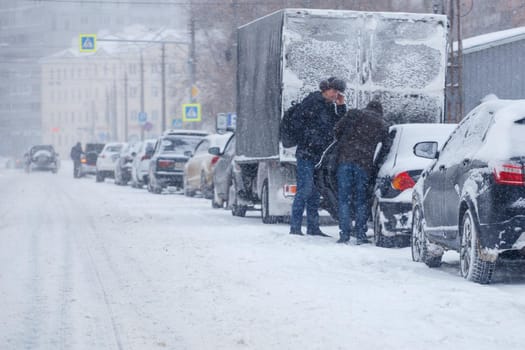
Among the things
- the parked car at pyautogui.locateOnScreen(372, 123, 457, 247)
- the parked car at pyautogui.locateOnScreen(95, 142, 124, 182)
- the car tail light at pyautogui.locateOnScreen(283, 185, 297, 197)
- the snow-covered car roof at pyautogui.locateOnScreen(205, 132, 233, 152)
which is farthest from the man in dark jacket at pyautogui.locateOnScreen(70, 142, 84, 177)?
the parked car at pyautogui.locateOnScreen(372, 123, 457, 247)

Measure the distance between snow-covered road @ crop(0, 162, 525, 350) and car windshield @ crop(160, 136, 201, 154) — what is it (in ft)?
62.8

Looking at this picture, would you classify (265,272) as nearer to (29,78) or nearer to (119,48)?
(119,48)

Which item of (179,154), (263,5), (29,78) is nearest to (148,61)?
(29,78)

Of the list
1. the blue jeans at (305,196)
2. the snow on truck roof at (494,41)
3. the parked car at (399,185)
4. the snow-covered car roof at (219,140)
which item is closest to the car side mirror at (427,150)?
the parked car at (399,185)

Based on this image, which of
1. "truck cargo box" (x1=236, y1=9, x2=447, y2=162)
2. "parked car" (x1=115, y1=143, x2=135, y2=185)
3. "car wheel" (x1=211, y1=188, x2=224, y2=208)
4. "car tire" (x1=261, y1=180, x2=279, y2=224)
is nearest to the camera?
"truck cargo box" (x1=236, y1=9, x2=447, y2=162)

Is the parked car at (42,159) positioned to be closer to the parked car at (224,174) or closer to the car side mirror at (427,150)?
the parked car at (224,174)

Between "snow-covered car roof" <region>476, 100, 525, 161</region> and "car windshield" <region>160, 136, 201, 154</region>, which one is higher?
"snow-covered car roof" <region>476, 100, 525, 161</region>

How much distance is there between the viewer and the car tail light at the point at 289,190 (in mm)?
18828

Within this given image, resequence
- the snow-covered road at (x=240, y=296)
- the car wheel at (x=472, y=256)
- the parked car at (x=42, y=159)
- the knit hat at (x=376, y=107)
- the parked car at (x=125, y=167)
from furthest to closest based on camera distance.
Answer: the parked car at (x=42, y=159) → the parked car at (x=125, y=167) → the knit hat at (x=376, y=107) → the car wheel at (x=472, y=256) → the snow-covered road at (x=240, y=296)

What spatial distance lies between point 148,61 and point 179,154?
11025 cm

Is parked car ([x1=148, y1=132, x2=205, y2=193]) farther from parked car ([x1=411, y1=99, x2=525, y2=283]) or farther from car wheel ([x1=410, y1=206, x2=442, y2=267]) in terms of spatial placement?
parked car ([x1=411, y1=99, x2=525, y2=283])

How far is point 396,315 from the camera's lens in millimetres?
8773

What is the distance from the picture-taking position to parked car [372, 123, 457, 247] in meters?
14.6

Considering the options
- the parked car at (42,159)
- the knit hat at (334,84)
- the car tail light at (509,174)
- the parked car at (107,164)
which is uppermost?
the knit hat at (334,84)
